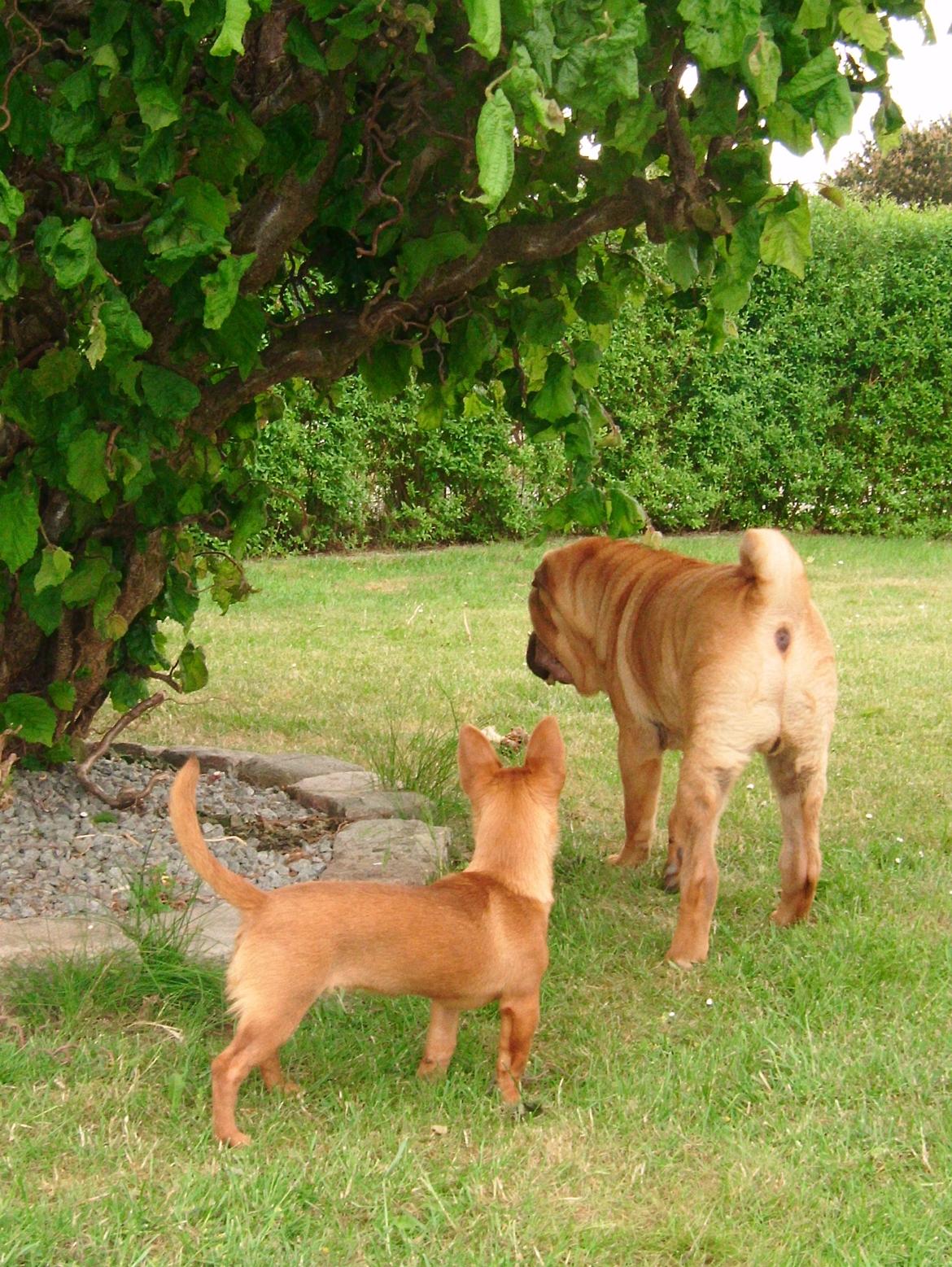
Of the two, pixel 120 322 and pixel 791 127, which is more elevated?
pixel 791 127

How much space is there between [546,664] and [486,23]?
3.51 meters

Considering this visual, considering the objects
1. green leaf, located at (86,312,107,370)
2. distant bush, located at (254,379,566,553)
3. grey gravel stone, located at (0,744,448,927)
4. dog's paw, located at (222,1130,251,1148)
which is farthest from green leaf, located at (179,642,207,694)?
distant bush, located at (254,379,566,553)

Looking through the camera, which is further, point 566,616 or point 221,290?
point 566,616

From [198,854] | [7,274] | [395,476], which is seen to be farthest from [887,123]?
[395,476]

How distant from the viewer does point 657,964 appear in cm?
425

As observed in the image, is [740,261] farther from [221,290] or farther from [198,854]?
[198,854]

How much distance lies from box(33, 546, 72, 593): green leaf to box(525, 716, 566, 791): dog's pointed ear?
56.1 inches

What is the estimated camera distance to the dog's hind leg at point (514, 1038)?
3.35m

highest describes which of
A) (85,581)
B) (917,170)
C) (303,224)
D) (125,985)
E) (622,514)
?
(917,170)

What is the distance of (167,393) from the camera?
12.0 ft

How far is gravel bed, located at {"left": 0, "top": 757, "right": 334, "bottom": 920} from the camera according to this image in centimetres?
427

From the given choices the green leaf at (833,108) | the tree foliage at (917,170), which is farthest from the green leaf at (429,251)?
the tree foliage at (917,170)

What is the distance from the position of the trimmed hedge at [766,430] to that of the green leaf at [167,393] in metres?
10.2

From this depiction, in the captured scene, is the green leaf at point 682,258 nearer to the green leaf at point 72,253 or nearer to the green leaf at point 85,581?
the green leaf at point 72,253
